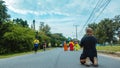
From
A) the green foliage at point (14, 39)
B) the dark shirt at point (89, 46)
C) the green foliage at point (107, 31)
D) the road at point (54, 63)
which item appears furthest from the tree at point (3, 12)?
the green foliage at point (107, 31)

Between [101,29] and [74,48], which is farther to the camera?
[101,29]

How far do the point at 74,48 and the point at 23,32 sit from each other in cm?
1423

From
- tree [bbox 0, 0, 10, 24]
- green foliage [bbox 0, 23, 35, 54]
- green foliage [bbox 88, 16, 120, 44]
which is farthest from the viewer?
green foliage [bbox 88, 16, 120, 44]

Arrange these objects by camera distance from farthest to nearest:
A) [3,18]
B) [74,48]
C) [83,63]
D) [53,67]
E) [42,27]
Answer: [42,27] < [3,18] < [74,48] < [83,63] < [53,67]

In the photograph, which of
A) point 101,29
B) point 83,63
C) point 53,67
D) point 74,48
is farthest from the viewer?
point 101,29

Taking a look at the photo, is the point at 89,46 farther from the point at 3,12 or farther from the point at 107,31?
the point at 107,31

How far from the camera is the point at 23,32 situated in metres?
61.7

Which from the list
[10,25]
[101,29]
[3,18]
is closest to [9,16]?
[3,18]

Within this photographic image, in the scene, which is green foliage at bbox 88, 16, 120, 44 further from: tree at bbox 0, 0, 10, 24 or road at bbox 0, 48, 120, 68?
road at bbox 0, 48, 120, 68

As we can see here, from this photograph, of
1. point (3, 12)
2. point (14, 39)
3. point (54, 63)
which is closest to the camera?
point (54, 63)

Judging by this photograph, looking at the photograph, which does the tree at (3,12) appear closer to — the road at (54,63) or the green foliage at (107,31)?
the road at (54,63)

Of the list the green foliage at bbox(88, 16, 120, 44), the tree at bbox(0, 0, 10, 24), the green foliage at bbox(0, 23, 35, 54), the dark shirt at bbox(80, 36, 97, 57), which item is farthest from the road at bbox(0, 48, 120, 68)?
the green foliage at bbox(88, 16, 120, 44)

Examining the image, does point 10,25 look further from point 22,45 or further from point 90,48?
point 90,48

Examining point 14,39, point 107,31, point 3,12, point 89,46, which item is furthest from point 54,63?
point 107,31
